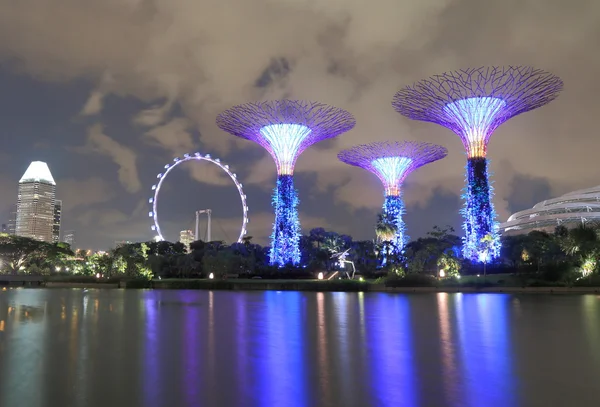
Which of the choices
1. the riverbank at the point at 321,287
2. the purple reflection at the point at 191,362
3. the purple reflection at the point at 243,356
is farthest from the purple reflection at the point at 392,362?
the riverbank at the point at 321,287

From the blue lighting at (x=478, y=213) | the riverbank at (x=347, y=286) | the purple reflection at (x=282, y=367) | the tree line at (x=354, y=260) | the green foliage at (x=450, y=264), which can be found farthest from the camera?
the blue lighting at (x=478, y=213)

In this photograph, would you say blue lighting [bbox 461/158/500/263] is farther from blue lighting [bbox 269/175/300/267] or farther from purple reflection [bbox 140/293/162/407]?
purple reflection [bbox 140/293/162/407]

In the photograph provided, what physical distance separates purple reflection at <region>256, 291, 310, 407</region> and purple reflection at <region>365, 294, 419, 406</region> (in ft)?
4.06

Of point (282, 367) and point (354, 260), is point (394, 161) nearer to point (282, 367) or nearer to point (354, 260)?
point (354, 260)

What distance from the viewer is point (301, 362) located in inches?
385

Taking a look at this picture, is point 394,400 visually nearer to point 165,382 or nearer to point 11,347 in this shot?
point 165,382

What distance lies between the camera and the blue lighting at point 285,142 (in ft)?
188

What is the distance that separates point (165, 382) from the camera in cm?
817

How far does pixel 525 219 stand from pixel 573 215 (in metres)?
12.3

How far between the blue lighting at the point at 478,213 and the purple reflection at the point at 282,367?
40869mm

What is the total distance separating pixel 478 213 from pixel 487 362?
46244mm

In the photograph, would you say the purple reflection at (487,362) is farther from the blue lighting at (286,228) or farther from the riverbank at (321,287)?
the blue lighting at (286,228)

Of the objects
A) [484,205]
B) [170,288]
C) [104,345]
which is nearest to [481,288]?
[484,205]

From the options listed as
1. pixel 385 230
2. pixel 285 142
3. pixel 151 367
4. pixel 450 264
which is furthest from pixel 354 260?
pixel 151 367
